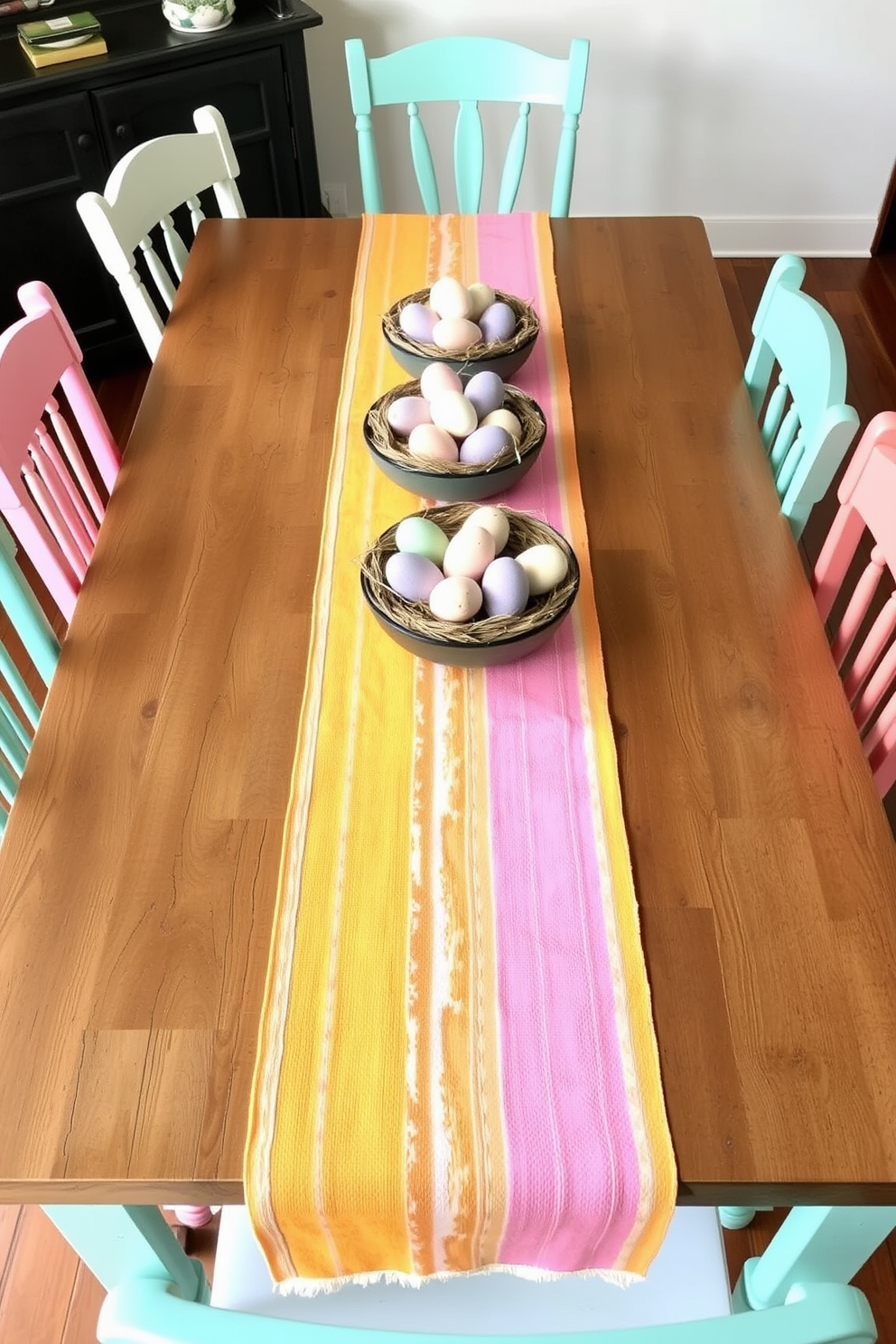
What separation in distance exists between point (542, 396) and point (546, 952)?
86 centimetres

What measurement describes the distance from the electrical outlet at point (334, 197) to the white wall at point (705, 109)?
0.02 meters

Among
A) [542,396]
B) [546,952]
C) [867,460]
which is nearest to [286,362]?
[542,396]

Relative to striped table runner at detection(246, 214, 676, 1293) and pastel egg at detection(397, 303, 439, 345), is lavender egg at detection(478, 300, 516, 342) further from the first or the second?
striped table runner at detection(246, 214, 676, 1293)

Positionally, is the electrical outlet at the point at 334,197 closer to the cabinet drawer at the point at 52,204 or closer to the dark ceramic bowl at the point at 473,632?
the cabinet drawer at the point at 52,204

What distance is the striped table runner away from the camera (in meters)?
0.79

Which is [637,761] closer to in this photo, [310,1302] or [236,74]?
[310,1302]

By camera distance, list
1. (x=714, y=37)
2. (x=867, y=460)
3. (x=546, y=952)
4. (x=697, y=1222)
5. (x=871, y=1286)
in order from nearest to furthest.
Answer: (x=546, y=952) < (x=697, y=1222) < (x=867, y=460) < (x=871, y=1286) < (x=714, y=37)

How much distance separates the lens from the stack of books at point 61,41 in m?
2.32

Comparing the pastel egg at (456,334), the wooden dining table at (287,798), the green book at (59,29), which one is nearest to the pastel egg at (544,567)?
the wooden dining table at (287,798)

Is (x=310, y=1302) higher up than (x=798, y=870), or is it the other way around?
(x=798, y=870)

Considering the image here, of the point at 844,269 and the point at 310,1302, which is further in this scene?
the point at 844,269

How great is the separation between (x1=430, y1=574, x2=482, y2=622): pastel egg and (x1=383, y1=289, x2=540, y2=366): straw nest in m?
0.47

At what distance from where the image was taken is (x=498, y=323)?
4.69 ft

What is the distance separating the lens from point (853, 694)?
1272mm
